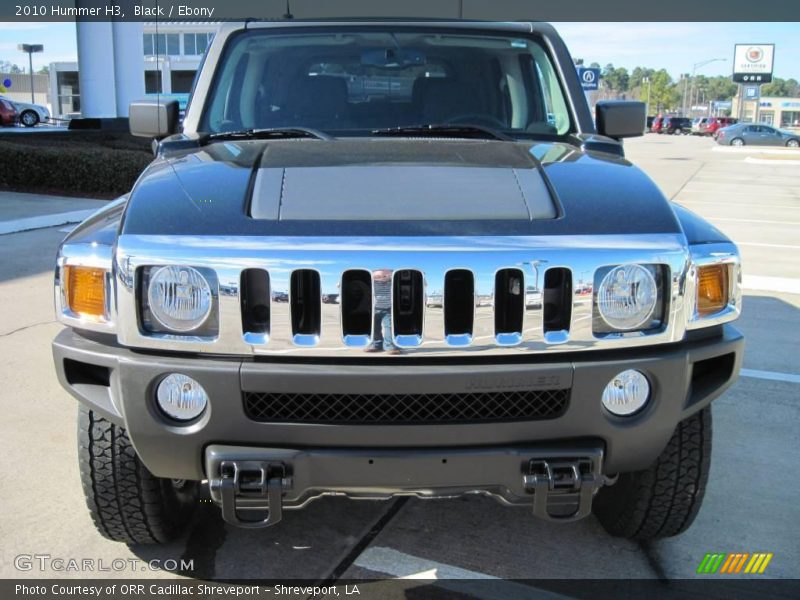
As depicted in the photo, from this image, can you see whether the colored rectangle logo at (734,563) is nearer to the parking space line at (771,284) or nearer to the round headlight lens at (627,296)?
the round headlight lens at (627,296)

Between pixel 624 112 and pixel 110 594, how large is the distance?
2.83 meters

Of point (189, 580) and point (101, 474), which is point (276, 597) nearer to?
point (189, 580)

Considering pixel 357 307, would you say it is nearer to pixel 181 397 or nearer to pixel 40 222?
pixel 181 397

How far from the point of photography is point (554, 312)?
2350 mm

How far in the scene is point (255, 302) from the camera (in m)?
2.27

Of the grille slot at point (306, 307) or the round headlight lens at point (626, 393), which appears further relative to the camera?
the round headlight lens at point (626, 393)

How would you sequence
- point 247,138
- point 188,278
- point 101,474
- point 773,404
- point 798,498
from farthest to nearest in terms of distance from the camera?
1. point 773,404
2. point 798,498
3. point 247,138
4. point 101,474
5. point 188,278

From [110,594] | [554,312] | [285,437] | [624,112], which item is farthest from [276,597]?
[624,112]

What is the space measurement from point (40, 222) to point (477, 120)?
323 inches

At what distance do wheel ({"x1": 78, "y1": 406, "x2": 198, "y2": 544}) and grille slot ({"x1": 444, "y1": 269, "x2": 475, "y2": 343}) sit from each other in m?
1.14

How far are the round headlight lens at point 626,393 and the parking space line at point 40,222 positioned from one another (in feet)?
29.2

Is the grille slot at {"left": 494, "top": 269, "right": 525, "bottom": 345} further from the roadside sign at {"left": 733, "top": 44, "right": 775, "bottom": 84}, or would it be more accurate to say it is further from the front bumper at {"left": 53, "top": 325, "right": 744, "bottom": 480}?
the roadside sign at {"left": 733, "top": 44, "right": 775, "bottom": 84}

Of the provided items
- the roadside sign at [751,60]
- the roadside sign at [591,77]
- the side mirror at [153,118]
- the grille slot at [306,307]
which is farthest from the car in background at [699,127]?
the grille slot at [306,307]

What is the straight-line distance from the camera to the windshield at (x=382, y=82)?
360 centimetres
